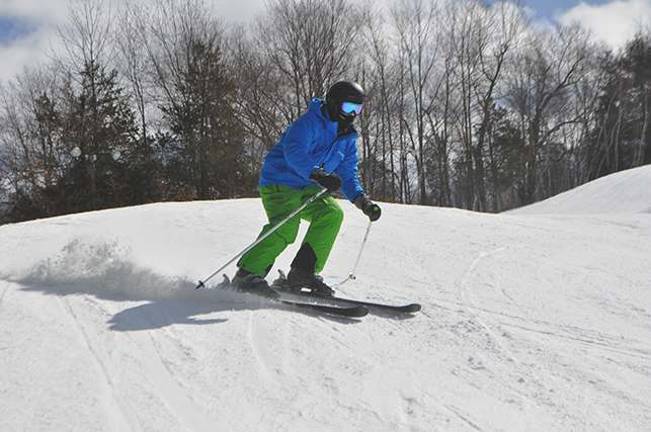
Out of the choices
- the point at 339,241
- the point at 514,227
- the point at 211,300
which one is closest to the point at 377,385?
the point at 211,300

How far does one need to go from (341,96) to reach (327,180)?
0.65 metres

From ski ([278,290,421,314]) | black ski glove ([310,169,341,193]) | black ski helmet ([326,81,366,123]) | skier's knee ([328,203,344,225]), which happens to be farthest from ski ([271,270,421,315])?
black ski helmet ([326,81,366,123])

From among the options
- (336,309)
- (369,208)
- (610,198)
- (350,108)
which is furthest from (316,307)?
(610,198)

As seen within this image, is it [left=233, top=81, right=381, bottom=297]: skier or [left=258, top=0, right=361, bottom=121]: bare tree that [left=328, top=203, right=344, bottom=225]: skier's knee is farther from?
[left=258, top=0, right=361, bottom=121]: bare tree

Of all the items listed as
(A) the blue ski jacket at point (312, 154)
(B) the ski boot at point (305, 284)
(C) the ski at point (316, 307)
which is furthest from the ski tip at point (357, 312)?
(A) the blue ski jacket at point (312, 154)

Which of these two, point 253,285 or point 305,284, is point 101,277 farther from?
point 305,284

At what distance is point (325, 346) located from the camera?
2789 millimetres

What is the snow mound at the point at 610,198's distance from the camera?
11.2 m

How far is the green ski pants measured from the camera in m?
3.88

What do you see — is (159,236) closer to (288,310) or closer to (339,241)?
(339,241)

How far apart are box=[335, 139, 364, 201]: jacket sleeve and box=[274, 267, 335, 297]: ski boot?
29.8 inches

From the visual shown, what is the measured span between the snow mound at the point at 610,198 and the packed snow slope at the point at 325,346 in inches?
256

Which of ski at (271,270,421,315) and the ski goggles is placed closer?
ski at (271,270,421,315)

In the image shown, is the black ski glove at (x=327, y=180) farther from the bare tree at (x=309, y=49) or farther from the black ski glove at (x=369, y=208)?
the bare tree at (x=309, y=49)
